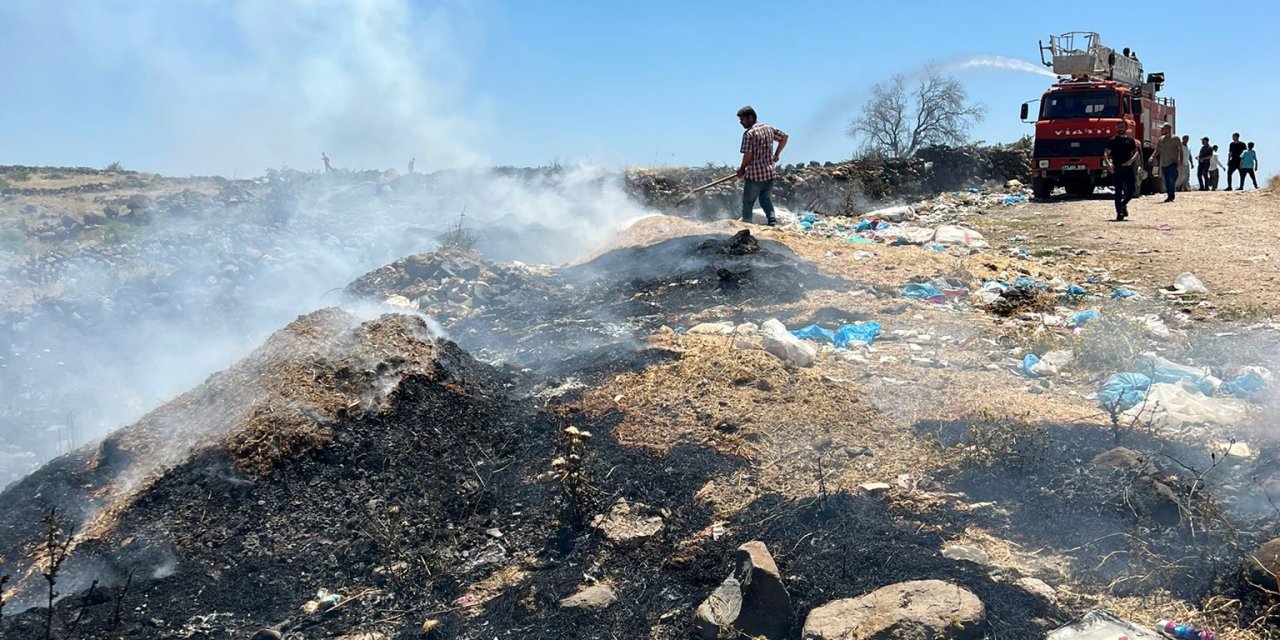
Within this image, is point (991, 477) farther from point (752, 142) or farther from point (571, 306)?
point (752, 142)

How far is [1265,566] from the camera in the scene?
2.75 metres

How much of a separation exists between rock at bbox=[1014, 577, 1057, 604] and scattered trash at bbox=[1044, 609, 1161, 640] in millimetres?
138

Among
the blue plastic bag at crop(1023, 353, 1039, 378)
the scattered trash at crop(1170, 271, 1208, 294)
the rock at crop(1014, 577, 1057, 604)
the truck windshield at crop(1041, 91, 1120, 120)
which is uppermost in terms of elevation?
the truck windshield at crop(1041, 91, 1120, 120)

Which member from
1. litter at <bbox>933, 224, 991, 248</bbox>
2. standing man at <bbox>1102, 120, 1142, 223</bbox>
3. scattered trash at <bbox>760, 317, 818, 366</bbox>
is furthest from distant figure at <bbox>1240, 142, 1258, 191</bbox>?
scattered trash at <bbox>760, 317, 818, 366</bbox>

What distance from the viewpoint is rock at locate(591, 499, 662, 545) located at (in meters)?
3.66

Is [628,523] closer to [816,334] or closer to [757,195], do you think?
[816,334]

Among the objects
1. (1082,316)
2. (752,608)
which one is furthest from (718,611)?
(1082,316)

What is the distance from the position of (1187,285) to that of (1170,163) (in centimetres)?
841

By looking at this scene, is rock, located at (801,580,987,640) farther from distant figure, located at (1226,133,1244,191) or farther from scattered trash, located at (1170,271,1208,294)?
distant figure, located at (1226,133,1244,191)

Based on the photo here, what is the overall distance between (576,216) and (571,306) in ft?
14.5

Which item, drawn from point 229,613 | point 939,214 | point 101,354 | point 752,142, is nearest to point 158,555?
point 229,613

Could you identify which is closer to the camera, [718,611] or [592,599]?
[718,611]

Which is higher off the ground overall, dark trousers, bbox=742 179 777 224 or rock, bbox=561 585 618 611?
dark trousers, bbox=742 179 777 224

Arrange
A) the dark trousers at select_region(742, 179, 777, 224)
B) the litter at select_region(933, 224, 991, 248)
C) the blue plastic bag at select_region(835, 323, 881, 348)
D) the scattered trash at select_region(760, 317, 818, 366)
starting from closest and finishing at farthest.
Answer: the scattered trash at select_region(760, 317, 818, 366) < the blue plastic bag at select_region(835, 323, 881, 348) < the dark trousers at select_region(742, 179, 777, 224) < the litter at select_region(933, 224, 991, 248)
